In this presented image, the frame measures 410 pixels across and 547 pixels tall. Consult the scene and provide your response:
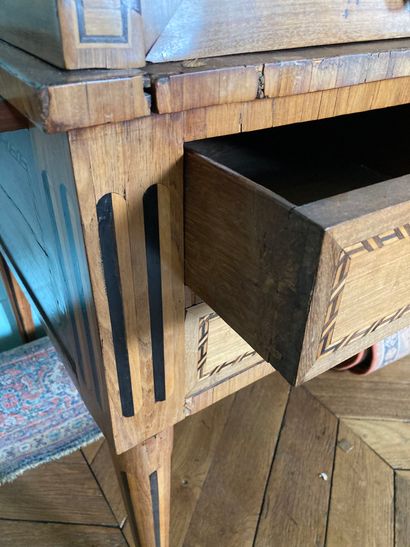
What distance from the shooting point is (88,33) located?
0.86 feet

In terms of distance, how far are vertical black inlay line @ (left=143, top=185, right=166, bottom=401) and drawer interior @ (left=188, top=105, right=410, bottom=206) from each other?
0.42ft

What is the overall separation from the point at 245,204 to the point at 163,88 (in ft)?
0.26

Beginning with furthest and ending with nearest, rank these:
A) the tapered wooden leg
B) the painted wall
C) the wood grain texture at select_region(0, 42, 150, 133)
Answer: the painted wall, the tapered wooden leg, the wood grain texture at select_region(0, 42, 150, 133)

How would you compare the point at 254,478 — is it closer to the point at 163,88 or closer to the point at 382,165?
the point at 382,165

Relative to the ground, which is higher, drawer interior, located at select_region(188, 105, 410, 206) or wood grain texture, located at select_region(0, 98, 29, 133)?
wood grain texture, located at select_region(0, 98, 29, 133)

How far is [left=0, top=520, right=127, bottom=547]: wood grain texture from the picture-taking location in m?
0.71

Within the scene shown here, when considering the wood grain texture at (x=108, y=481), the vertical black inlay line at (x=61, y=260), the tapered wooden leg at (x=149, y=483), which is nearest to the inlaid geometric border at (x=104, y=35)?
the vertical black inlay line at (x=61, y=260)

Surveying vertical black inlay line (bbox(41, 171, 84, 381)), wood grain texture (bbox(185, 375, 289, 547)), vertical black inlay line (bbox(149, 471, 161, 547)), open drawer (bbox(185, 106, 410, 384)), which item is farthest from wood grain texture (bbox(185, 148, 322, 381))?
wood grain texture (bbox(185, 375, 289, 547))

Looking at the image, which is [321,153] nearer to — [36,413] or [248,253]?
[248,253]

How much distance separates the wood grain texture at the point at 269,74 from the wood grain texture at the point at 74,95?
0.05ft

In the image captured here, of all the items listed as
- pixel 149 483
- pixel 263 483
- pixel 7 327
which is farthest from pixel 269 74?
pixel 7 327

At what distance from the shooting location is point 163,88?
0.88ft

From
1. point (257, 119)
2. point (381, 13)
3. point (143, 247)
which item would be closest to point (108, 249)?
point (143, 247)

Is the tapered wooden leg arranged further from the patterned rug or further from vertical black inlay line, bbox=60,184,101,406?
the patterned rug
